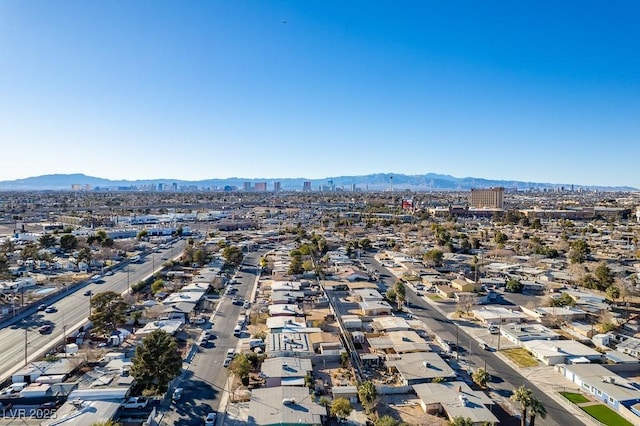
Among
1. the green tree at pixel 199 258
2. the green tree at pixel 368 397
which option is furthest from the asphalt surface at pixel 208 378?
the green tree at pixel 199 258

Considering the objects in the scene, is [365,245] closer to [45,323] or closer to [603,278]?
[603,278]

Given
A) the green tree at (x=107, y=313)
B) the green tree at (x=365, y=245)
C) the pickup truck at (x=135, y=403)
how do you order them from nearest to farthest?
the pickup truck at (x=135, y=403) < the green tree at (x=107, y=313) < the green tree at (x=365, y=245)

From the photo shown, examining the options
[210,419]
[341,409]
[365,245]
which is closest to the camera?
[341,409]

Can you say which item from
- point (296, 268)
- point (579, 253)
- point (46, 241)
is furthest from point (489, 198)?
point (46, 241)

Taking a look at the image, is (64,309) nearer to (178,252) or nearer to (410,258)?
(178,252)

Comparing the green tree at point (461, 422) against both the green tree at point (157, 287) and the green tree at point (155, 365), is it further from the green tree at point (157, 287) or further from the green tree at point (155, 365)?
the green tree at point (157, 287)

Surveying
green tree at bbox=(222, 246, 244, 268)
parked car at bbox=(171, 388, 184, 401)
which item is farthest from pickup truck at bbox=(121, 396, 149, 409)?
green tree at bbox=(222, 246, 244, 268)
